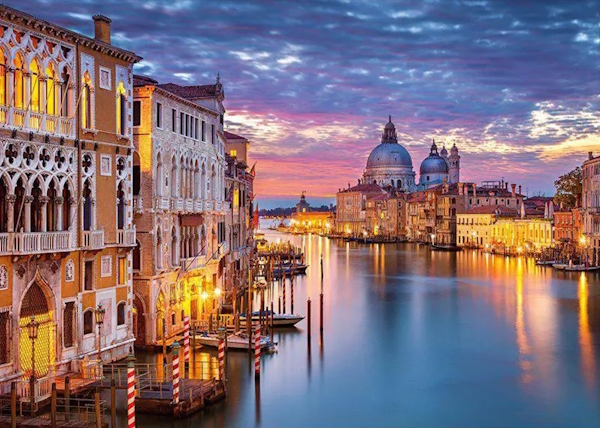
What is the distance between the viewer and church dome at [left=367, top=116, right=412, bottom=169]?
102688 millimetres

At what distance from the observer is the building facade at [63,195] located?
1126 cm

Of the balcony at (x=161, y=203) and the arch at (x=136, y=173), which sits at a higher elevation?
the arch at (x=136, y=173)

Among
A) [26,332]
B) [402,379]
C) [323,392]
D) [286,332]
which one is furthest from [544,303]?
[26,332]

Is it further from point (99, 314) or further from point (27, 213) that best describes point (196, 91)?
point (27, 213)

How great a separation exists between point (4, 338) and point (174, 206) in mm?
6118

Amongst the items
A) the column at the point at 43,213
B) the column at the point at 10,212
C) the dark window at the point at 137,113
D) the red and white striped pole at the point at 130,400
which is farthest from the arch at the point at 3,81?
the dark window at the point at 137,113

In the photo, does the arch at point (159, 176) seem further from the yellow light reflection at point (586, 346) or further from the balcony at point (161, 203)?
the yellow light reflection at point (586, 346)

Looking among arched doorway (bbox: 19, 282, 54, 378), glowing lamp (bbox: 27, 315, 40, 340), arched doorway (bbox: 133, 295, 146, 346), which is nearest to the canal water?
arched doorway (bbox: 133, 295, 146, 346)

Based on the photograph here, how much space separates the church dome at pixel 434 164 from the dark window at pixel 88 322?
8879cm

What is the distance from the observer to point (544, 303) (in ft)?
89.2

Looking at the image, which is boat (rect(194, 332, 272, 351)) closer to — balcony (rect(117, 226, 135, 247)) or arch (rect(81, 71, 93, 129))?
balcony (rect(117, 226, 135, 247))

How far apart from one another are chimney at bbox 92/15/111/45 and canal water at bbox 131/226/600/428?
246 inches

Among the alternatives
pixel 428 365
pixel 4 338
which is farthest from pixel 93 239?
pixel 428 365

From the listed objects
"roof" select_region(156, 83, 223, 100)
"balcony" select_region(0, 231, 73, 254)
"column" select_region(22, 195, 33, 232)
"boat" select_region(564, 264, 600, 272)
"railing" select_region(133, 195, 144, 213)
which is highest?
"roof" select_region(156, 83, 223, 100)
